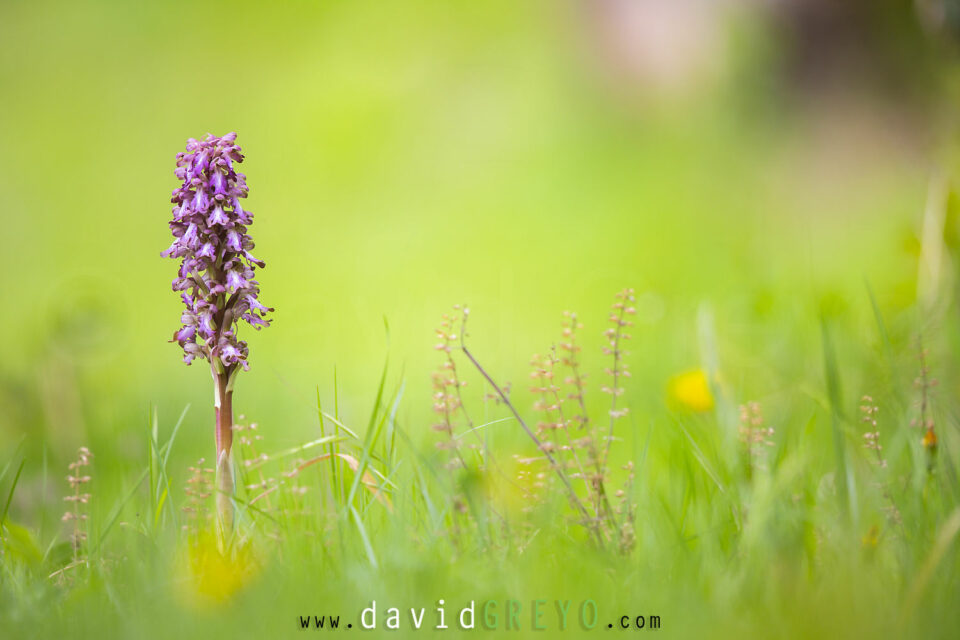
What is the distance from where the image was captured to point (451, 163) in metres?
6.48

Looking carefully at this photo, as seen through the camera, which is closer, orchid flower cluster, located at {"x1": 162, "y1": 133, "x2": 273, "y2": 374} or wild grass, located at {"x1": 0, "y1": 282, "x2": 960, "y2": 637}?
wild grass, located at {"x1": 0, "y1": 282, "x2": 960, "y2": 637}

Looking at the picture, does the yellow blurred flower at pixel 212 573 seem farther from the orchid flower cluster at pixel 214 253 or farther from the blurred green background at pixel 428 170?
the blurred green background at pixel 428 170

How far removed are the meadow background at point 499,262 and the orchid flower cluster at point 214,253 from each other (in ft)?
1.42

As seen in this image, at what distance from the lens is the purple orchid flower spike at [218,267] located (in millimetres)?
1676

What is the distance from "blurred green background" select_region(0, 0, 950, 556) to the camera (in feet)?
16.1

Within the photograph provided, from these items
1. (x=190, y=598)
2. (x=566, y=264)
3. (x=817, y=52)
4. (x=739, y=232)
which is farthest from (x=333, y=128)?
(x=190, y=598)

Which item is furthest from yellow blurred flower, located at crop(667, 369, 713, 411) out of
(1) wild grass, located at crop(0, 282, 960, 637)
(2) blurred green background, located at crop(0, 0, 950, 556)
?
(2) blurred green background, located at crop(0, 0, 950, 556)

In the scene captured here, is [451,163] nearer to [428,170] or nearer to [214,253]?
[428,170]

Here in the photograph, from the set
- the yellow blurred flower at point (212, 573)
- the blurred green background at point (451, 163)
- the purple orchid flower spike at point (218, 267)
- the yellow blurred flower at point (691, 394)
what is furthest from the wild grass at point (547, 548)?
the blurred green background at point (451, 163)

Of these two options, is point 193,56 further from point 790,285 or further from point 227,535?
point 227,535

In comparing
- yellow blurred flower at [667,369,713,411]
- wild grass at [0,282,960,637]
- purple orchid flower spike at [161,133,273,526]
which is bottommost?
wild grass at [0,282,960,637]

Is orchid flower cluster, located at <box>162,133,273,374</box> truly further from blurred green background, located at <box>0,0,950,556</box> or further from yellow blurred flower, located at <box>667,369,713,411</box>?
blurred green background, located at <box>0,0,950,556</box>

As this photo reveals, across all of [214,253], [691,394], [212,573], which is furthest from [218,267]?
[691,394]

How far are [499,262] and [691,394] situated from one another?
2.79 meters
